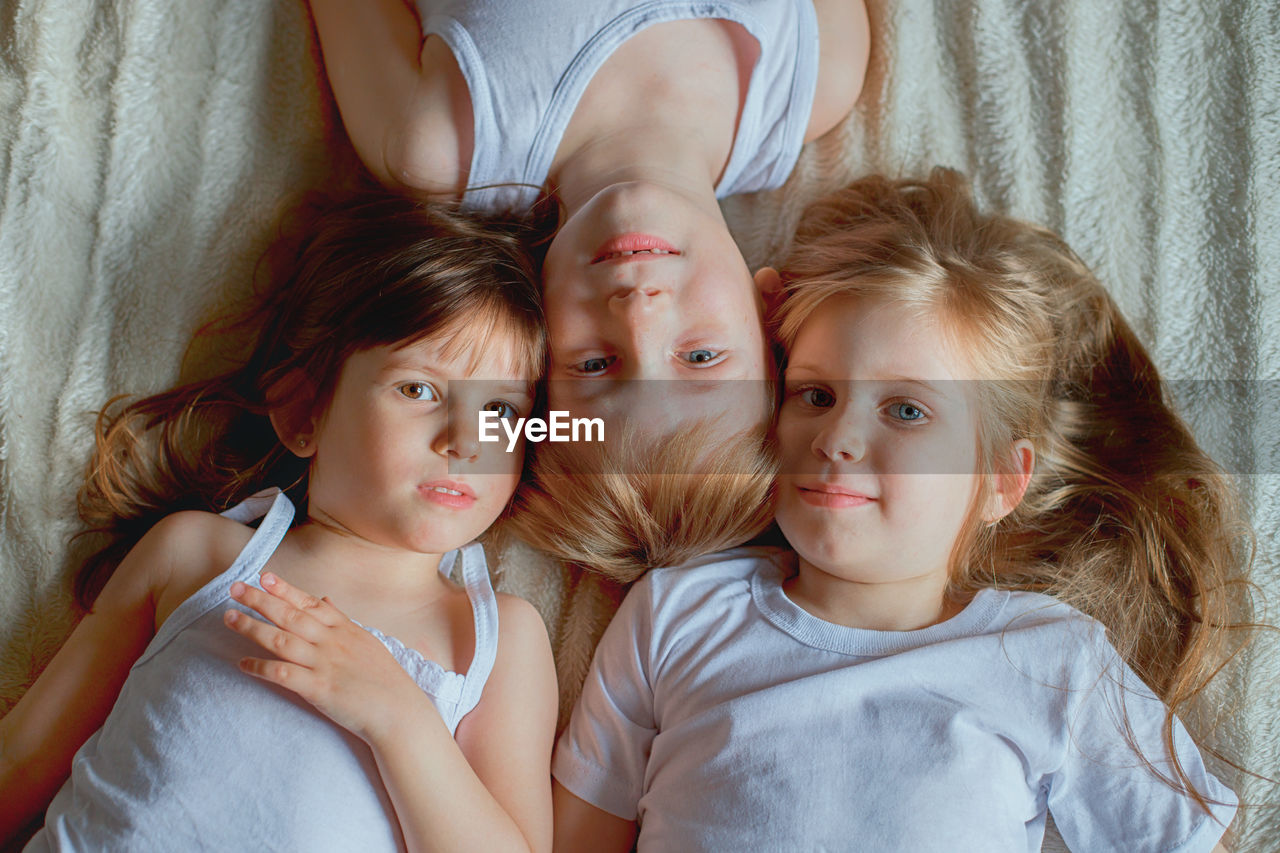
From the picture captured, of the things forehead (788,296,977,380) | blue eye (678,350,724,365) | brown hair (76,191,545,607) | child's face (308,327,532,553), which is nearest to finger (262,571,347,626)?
child's face (308,327,532,553)

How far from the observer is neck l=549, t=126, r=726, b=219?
114cm

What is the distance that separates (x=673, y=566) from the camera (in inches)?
44.4

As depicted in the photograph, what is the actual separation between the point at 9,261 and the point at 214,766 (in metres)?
0.68

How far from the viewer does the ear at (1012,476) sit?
1.07 meters

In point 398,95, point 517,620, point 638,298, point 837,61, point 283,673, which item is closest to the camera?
point 283,673

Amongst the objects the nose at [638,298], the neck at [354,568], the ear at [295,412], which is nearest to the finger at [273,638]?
the neck at [354,568]

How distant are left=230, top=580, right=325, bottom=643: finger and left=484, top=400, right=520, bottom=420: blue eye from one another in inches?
11.2

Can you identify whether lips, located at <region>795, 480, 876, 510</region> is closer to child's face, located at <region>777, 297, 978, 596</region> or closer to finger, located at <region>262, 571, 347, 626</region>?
child's face, located at <region>777, 297, 978, 596</region>

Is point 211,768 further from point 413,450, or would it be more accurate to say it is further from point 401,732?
point 413,450

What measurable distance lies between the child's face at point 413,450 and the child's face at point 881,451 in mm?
335

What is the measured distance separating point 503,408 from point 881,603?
0.47 metres

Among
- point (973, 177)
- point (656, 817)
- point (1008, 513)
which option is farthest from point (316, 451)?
point (973, 177)

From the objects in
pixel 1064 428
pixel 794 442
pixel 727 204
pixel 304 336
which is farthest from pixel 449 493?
pixel 1064 428

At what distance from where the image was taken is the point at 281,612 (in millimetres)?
915
